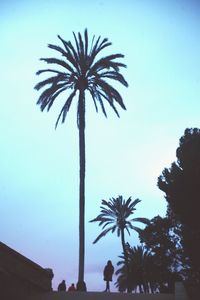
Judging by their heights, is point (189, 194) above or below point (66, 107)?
below

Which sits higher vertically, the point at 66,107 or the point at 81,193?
the point at 66,107

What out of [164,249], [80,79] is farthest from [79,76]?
[164,249]

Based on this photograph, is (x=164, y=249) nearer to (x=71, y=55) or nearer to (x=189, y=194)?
(x=189, y=194)

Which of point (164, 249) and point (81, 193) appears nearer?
point (81, 193)

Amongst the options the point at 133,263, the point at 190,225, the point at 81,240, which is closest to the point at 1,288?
the point at 81,240

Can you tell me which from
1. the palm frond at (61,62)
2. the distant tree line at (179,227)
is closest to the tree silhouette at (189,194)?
the distant tree line at (179,227)

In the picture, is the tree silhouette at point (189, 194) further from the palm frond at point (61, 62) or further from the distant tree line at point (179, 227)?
the palm frond at point (61, 62)

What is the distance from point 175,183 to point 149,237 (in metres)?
6.32

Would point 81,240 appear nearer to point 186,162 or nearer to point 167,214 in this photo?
point 186,162

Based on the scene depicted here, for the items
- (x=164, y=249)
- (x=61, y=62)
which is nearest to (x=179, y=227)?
(x=164, y=249)

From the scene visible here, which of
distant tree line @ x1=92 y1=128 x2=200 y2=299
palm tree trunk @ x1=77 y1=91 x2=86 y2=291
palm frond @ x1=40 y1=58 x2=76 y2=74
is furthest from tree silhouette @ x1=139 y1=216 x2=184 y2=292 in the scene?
palm frond @ x1=40 y1=58 x2=76 y2=74

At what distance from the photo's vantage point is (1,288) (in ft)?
38.0

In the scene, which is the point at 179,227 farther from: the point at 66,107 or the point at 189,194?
the point at 66,107

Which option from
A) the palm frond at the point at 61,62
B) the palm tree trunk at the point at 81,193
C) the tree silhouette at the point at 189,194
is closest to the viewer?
the palm tree trunk at the point at 81,193
